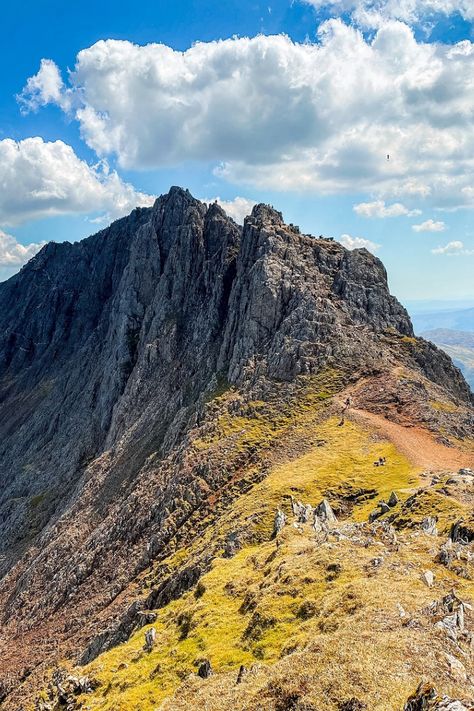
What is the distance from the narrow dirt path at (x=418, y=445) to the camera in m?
70.8

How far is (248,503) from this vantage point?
69562 millimetres

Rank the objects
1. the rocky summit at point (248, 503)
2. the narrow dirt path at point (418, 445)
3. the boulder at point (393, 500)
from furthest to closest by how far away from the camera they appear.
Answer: the narrow dirt path at point (418, 445) < the boulder at point (393, 500) < the rocky summit at point (248, 503)

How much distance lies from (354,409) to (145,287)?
105m

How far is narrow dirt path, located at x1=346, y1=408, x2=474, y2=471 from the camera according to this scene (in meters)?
70.8

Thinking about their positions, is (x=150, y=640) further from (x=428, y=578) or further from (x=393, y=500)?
(x=393, y=500)

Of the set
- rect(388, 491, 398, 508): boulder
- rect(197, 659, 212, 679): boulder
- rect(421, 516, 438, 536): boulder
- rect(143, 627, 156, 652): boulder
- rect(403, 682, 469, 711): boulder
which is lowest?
rect(143, 627, 156, 652): boulder

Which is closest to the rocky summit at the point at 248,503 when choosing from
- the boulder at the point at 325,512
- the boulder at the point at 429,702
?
the boulder at the point at 429,702

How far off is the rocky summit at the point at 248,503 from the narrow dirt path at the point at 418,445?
431 millimetres

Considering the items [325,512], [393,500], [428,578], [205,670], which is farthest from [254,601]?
[393,500]

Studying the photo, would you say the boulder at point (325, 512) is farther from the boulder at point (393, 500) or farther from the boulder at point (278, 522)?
the boulder at point (393, 500)

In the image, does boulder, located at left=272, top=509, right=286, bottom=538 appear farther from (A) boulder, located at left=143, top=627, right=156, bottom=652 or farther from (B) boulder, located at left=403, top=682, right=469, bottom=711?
(B) boulder, located at left=403, top=682, right=469, bottom=711

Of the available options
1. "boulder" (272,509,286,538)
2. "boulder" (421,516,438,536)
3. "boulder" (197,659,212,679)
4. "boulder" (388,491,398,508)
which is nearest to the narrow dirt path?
"boulder" (388,491,398,508)

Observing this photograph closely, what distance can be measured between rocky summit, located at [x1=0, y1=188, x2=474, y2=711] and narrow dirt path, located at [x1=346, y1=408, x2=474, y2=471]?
0.43 m

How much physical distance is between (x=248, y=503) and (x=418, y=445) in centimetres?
2722
